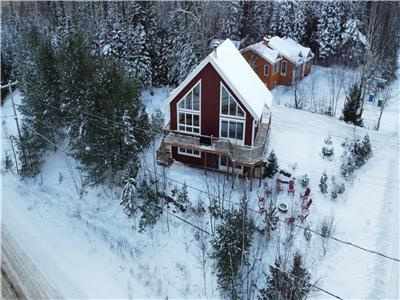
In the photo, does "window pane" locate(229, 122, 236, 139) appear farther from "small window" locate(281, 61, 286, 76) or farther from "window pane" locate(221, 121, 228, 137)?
"small window" locate(281, 61, 286, 76)

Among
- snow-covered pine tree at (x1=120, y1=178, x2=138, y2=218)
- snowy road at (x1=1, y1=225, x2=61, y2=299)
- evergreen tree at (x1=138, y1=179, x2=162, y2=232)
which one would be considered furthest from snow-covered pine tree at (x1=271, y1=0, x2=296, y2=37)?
snowy road at (x1=1, y1=225, x2=61, y2=299)

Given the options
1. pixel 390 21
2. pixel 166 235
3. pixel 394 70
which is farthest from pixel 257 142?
pixel 390 21

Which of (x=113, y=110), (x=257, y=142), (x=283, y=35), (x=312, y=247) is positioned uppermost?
(x=283, y=35)

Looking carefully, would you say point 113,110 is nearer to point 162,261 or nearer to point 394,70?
Answer: point 162,261

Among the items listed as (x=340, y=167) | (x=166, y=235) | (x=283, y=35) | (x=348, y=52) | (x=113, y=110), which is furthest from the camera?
(x=283, y=35)

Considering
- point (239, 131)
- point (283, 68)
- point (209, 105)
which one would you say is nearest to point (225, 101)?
point (209, 105)

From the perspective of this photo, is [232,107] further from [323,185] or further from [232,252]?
[232,252]
